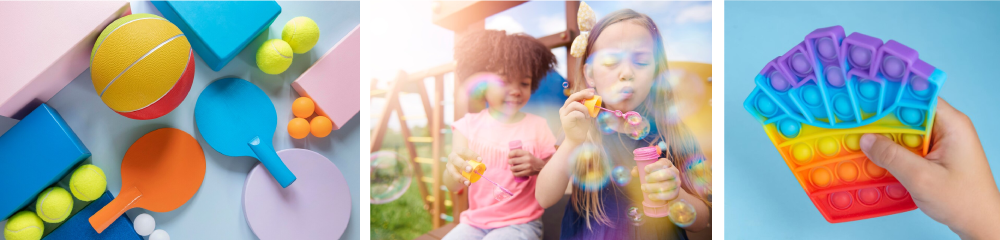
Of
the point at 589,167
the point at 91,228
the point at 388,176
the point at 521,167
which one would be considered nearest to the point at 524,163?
the point at 521,167

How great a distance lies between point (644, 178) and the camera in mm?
917

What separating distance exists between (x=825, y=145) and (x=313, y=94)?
125 cm

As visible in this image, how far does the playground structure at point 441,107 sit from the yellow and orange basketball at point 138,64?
417 mm

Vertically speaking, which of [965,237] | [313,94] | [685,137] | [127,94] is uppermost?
[127,94]

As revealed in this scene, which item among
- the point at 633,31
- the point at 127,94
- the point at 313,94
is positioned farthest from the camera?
the point at 313,94

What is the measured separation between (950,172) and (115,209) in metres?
1.83

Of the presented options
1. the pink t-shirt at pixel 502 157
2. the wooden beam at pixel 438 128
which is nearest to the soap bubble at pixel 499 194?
the pink t-shirt at pixel 502 157

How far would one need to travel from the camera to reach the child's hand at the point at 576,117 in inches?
35.4

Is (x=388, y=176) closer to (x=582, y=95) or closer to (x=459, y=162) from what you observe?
(x=459, y=162)

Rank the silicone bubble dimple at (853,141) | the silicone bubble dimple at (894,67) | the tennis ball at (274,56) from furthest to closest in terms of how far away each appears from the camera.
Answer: the tennis ball at (274,56) → the silicone bubble dimple at (853,141) → the silicone bubble dimple at (894,67)

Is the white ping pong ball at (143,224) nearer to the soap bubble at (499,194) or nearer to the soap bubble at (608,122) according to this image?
the soap bubble at (499,194)

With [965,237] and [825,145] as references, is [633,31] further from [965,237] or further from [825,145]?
[965,237]

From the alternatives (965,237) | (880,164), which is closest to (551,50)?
(880,164)

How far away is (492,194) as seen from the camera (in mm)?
974
